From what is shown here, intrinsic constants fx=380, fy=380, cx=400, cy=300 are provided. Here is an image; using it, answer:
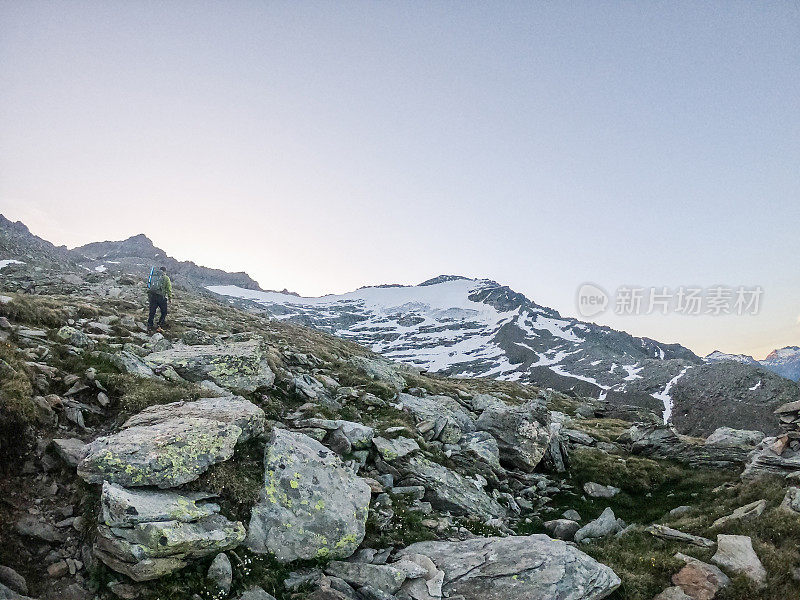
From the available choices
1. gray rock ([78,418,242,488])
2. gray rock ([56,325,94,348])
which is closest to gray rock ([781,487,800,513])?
gray rock ([78,418,242,488])

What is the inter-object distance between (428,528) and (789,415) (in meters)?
19.5

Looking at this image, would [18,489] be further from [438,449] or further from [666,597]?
[666,597]

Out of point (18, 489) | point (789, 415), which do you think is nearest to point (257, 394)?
point (18, 489)

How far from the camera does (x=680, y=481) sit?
18078 mm

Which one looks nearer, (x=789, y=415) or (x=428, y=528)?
(x=428, y=528)

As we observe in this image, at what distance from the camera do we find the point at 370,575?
8797 mm

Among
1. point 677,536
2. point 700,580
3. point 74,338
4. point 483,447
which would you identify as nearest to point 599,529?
point 677,536

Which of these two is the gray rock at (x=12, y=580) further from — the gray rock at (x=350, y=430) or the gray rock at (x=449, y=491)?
the gray rock at (x=449, y=491)

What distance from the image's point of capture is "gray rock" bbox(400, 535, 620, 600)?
8.84 meters

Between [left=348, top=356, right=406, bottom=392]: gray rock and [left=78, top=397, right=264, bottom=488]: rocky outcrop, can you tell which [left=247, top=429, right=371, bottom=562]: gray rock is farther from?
[left=348, top=356, right=406, bottom=392]: gray rock

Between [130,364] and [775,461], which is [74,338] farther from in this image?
[775,461]

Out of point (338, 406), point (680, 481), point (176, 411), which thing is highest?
point (176, 411)

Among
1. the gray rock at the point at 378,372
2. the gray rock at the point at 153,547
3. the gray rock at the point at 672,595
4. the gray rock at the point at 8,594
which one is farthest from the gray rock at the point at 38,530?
the gray rock at the point at 378,372

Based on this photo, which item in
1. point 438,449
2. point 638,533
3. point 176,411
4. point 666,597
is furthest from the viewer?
point 438,449
